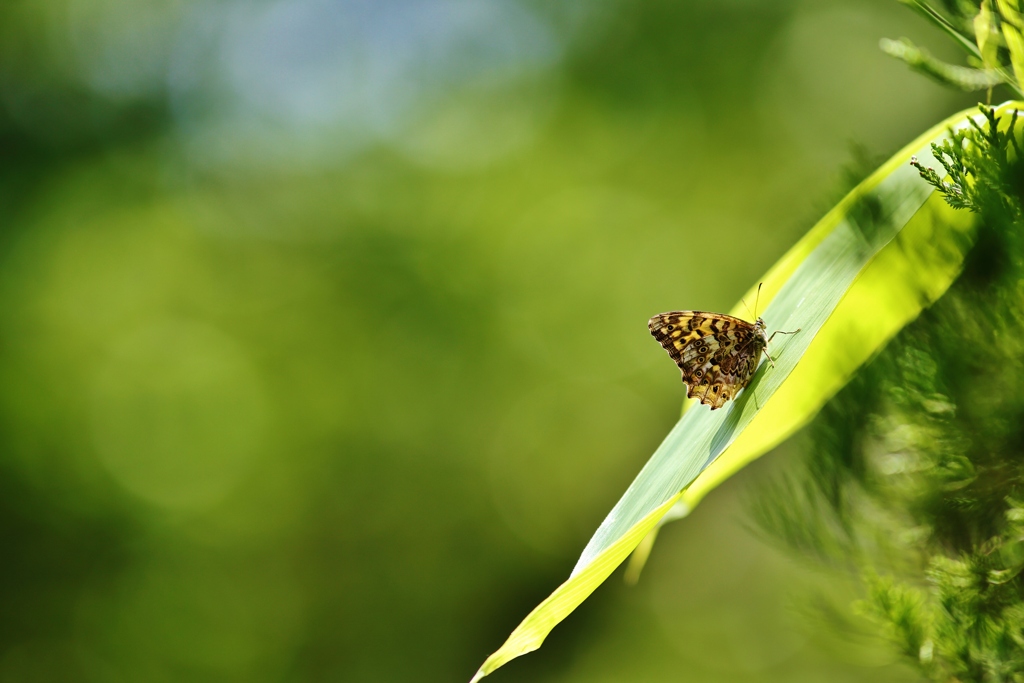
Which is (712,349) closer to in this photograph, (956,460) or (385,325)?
(956,460)

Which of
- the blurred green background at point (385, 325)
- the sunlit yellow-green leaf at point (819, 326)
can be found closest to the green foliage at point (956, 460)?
the sunlit yellow-green leaf at point (819, 326)

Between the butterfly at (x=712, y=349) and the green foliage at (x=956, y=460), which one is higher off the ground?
the butterfly at (x=712, y=349)

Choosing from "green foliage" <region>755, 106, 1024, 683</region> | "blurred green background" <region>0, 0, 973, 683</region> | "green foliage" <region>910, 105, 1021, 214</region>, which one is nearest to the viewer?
"green foliage" <region>910, 105, 1021, 214</region>

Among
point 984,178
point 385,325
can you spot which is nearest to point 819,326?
point 984,178

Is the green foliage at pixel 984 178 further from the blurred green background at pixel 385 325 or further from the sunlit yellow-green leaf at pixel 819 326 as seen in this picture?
the blurred green background at pixel 385 325

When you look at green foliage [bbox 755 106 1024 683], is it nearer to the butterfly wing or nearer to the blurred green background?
the butterfly wing

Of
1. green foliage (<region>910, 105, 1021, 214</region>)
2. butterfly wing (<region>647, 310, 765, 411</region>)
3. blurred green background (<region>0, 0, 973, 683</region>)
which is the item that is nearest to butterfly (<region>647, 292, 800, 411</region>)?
butterfly wing (<region>647, 310, 765, 411</region>)
